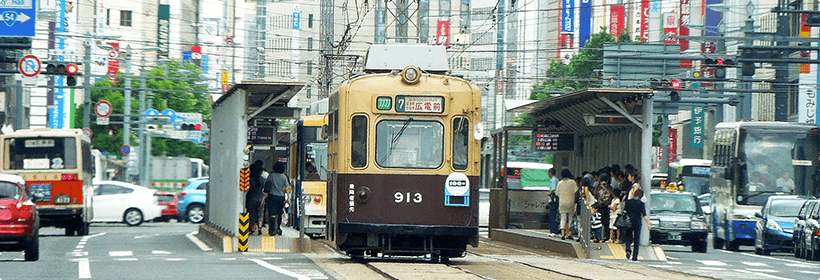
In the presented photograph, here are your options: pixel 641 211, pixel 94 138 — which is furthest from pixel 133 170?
pixel 641 211

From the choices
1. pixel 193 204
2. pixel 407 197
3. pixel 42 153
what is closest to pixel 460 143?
pixel 407 197

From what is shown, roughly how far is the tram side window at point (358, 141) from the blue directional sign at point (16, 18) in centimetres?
1442

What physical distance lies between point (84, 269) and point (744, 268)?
985cm

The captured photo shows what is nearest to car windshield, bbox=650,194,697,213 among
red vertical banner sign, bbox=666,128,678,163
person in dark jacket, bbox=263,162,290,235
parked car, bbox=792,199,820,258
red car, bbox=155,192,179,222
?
parked car, bbox=792,199,820,258

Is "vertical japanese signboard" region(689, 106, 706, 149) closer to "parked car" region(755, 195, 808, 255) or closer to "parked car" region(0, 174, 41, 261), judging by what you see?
"parked car" region(755, 195, 808, 255)

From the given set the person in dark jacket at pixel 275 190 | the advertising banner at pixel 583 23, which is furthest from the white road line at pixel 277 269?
the advertising banner at pixel 583 23

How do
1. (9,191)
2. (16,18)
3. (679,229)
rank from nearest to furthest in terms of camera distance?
(9,191) → (679,229) → (16,18)

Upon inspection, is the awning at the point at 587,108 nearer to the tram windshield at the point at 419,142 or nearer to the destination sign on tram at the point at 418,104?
the destination sign on tram at the point at 418,104

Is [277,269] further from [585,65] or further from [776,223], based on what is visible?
[585,65]

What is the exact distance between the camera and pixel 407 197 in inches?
683

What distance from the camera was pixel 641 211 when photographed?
2125 centimetres

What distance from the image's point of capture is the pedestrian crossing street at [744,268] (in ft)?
58.3

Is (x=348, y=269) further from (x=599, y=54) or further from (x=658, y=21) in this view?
(x=658, y=21)

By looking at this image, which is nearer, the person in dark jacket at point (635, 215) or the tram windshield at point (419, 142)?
the tram windshield at point (419, 142)
